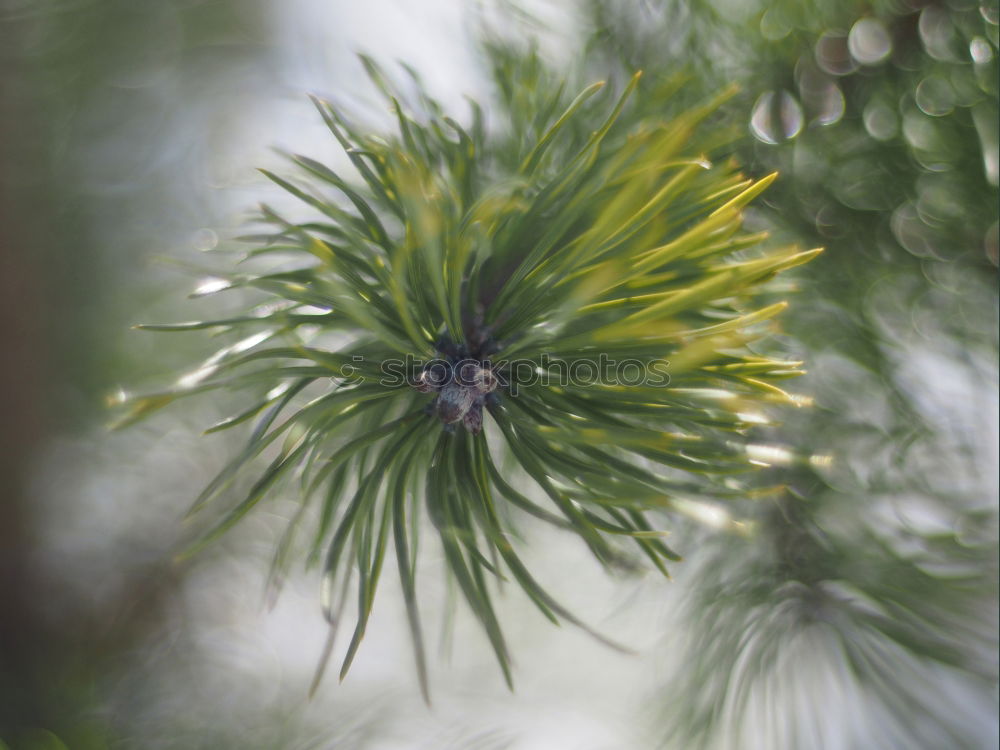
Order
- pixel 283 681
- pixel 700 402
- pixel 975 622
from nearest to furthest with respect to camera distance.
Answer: pixel 700 402, pixel 975 622, pixel 283 681

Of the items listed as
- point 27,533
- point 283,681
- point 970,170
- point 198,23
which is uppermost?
point 198,23

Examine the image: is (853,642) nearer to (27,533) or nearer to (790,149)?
(790,149)

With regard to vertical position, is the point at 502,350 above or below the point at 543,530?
above

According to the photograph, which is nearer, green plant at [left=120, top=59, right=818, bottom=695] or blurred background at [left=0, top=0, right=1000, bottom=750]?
green plant at [left=120, top=59, right=818, bottom=695]

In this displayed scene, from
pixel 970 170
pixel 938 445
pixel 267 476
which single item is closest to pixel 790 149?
pixel 970 170

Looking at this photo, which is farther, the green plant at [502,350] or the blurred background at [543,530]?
the blurred background at [543,530]
